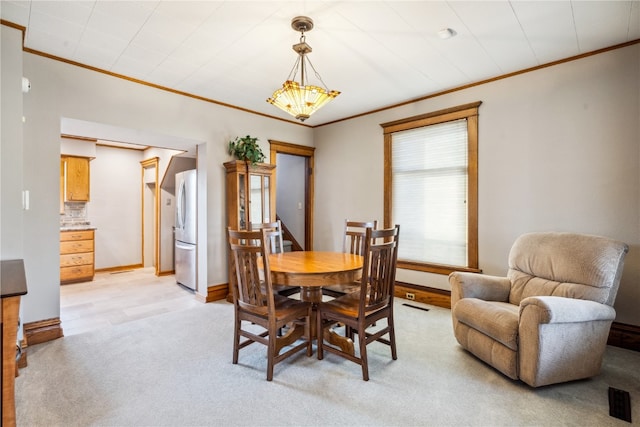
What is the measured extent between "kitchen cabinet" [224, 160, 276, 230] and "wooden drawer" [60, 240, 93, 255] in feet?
9.33

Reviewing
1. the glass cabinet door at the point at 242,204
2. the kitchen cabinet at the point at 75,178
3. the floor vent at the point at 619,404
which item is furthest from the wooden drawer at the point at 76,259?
the floor vent at the point at 619,404

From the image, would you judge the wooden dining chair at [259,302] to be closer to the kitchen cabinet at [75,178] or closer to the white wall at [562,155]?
the white wall at [562,155]

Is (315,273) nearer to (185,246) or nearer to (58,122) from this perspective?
(58,122)

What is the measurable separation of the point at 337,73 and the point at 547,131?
88.4 inches

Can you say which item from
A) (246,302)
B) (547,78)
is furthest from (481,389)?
(547,78)

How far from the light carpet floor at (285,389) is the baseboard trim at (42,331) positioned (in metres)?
0.11

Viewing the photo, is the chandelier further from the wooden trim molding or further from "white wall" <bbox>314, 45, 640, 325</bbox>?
the wooden trim molding

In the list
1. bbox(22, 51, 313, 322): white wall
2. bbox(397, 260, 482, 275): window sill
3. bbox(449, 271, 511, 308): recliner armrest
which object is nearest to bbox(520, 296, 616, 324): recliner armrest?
bbox(449, 271, 511, 308): recliner armrest

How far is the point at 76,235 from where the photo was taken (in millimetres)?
5188

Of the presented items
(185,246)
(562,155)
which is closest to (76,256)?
(185,246)

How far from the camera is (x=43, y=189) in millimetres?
2965

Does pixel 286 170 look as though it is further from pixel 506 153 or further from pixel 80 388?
pixel 80 388

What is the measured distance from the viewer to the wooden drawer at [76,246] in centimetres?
509

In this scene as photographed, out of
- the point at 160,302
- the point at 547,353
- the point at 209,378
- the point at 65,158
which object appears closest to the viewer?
the point at 547,353
